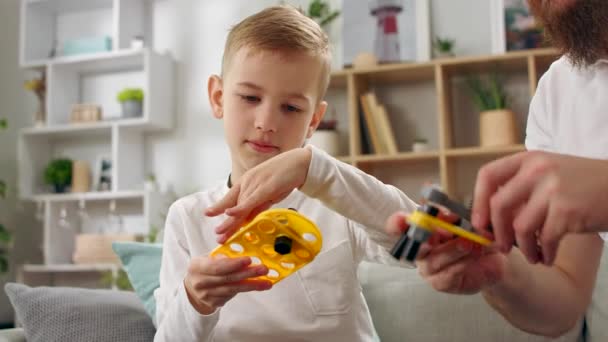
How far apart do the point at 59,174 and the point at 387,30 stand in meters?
2.02

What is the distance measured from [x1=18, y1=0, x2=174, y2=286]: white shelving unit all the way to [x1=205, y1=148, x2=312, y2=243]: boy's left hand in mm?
2959

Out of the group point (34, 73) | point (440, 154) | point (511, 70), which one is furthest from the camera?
point (34, 73)

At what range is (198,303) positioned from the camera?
3.48 ft

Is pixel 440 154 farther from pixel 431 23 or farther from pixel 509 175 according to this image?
pixel 509 175

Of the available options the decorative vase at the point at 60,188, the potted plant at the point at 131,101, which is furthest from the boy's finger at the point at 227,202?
the decorative vase at the point at 60,188

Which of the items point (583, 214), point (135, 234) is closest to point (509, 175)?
point (583, 214)

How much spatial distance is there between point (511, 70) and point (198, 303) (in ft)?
9.04

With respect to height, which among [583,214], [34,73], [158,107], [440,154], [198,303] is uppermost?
[34,73]

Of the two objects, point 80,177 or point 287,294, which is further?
point 80,177

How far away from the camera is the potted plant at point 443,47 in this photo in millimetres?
3420

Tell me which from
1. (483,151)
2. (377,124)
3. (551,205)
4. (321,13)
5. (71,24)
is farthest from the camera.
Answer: (71,24)

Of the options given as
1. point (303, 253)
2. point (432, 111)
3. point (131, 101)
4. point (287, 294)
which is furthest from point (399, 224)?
point (131, 101)

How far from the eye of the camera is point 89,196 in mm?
3852

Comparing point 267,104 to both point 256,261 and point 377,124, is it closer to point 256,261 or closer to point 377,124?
point 256,261
